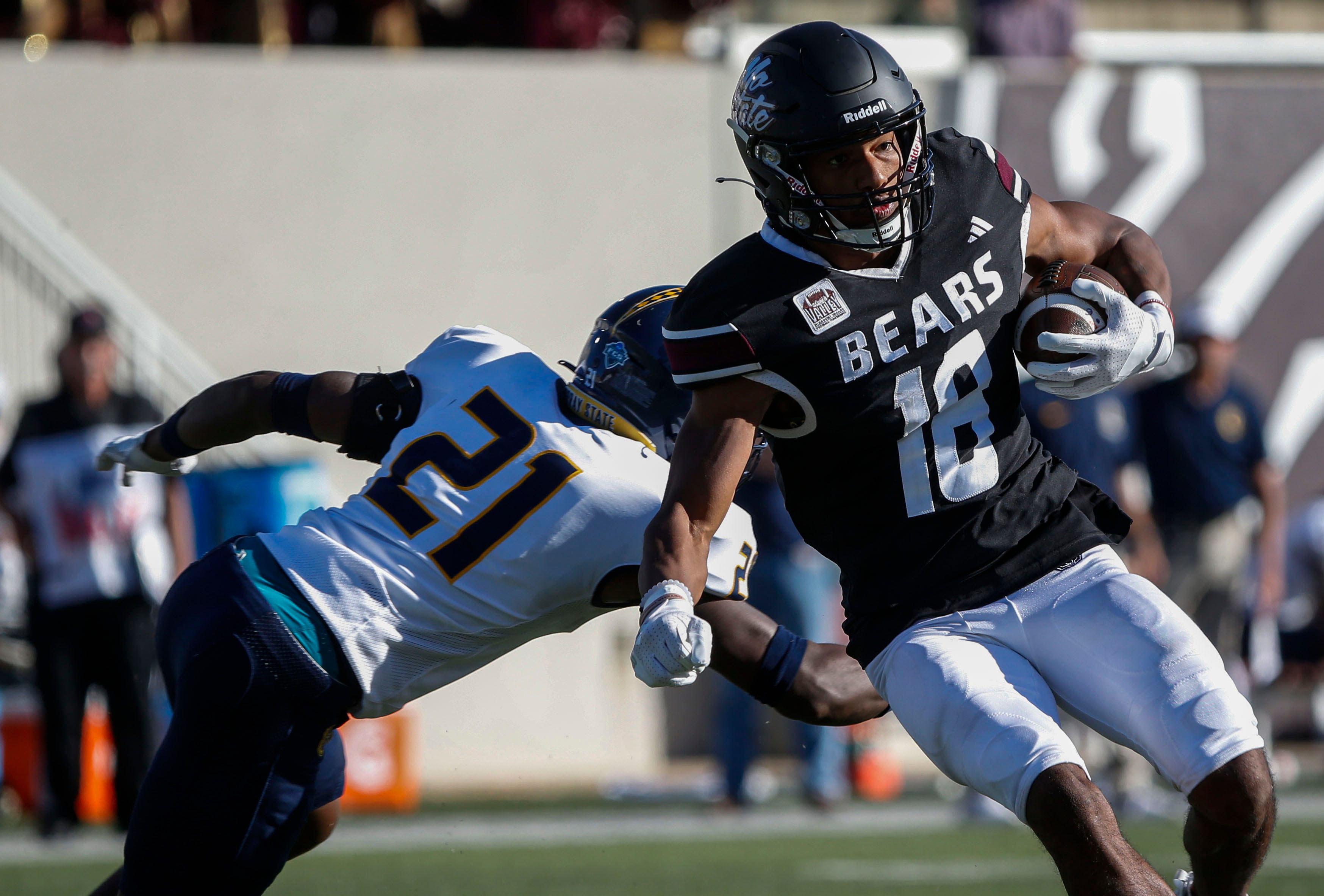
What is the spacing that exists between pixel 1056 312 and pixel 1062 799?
87 cm

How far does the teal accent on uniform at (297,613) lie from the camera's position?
3049 millimetres

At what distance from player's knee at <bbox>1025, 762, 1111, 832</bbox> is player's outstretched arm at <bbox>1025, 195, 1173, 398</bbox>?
0.69m

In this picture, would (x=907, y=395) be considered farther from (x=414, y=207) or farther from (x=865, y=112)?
(x=414, y=207)

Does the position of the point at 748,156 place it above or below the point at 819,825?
above

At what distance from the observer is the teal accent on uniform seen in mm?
3049

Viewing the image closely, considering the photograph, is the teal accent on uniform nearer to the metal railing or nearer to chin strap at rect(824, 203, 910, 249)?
chin strap at rect(824, 203, 910, 249)

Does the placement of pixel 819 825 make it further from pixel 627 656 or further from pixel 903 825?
pixel 627 656

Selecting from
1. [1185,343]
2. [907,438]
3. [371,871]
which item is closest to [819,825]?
[371,871]

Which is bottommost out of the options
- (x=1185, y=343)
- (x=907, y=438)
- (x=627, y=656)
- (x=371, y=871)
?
(x=627, y=656)

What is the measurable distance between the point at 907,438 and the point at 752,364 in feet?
1.10

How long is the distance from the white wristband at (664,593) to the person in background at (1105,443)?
3429mm

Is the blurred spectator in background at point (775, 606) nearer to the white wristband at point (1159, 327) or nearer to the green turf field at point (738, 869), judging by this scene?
the green turf field at point (738, 869)

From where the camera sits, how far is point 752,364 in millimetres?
2859

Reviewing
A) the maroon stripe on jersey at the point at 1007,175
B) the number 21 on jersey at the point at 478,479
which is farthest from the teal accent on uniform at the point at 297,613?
the maroon stripe on jersey at the point at 1007,175
